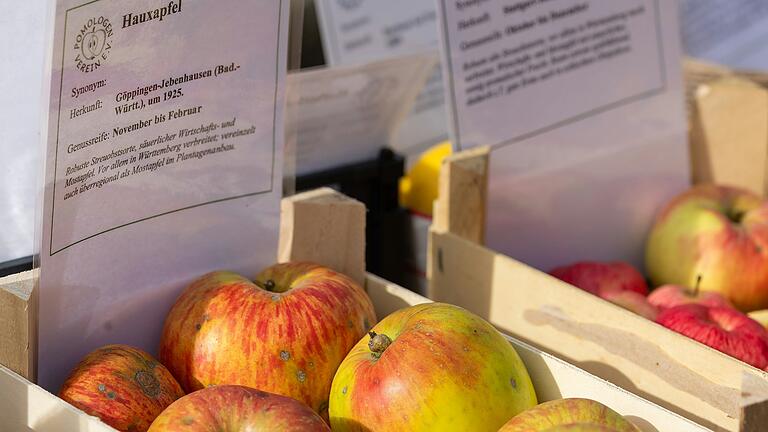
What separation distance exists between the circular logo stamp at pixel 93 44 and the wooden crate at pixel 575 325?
63 centimetres

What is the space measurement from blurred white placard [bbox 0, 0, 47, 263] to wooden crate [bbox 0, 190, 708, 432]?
0.12 m

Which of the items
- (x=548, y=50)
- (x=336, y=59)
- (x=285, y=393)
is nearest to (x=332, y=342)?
(x=285, y=393)

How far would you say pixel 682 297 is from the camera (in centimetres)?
150

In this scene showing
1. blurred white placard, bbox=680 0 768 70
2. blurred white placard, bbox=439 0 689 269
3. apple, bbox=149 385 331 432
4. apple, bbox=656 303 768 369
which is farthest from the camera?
blurred white placard, bbox=680 0 768 70

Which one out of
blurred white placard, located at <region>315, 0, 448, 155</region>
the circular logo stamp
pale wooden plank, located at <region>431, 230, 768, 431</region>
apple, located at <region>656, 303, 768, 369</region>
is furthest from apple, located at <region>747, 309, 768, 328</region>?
the circular logo stamp

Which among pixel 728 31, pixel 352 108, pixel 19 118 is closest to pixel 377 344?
pixel 19 118

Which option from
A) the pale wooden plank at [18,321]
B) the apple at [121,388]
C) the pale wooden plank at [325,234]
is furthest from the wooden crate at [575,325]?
the pale wooden plank at [18,321]

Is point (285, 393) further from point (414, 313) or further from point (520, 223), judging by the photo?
point (520, 223)

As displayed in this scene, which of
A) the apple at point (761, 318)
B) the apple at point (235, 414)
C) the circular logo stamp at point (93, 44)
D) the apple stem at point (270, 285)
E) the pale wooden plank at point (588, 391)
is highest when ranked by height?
the circular logo stamp at point (93, 44)

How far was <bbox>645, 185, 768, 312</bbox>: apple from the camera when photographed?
5.37 feet

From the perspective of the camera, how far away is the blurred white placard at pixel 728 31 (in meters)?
2.38

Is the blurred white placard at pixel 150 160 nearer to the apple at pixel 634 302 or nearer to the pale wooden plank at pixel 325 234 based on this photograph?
the pale wooden plank at pixel 325 234

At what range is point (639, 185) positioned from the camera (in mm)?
1812

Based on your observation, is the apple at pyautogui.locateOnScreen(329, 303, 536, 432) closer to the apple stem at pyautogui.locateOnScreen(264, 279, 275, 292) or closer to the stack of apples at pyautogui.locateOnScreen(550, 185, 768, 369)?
the apple stem at pyautogui.locateOnScreen(264, 279, 275, 292)
